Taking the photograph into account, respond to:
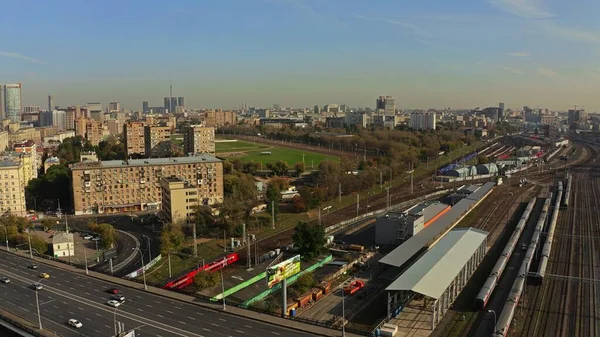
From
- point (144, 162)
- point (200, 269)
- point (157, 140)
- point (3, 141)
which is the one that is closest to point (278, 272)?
point (200, 269)

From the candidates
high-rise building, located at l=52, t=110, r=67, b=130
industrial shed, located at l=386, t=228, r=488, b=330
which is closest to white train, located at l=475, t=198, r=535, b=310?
industrial shed, located at l=386, t=228, r=488, b=330

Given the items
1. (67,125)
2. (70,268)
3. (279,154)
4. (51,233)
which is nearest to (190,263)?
(70,268)

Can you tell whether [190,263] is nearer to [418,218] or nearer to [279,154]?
[418,218]

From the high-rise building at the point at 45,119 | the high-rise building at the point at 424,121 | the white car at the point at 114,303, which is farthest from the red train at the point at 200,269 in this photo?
the high-rise building at the point at 45,119

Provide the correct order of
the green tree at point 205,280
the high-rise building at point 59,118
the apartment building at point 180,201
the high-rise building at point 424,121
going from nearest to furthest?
the green tree at point 205,280
the apartment building at point 180,201
the high-rise building at point 424,121
the high-rise building at point 59,118

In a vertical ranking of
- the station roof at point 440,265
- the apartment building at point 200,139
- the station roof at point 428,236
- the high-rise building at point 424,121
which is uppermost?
the high-rise building at point 424,121

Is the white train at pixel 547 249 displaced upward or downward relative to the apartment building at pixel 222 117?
downward

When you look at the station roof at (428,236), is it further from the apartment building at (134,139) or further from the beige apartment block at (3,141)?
the beige apartment block at (3,141)
